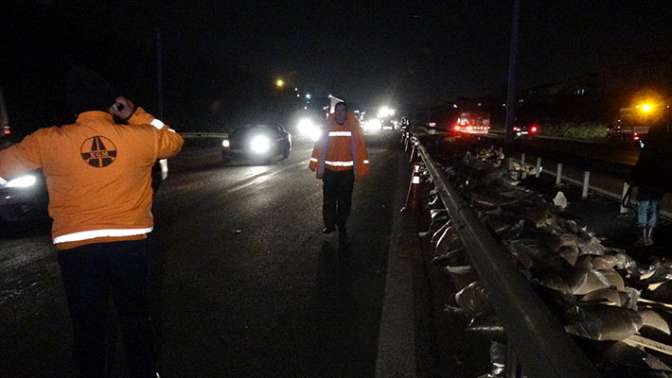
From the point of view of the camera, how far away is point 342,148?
7.63m

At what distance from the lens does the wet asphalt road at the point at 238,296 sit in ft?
13.1

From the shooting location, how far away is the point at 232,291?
17.9ft

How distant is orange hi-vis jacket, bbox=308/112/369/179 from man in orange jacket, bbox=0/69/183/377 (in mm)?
4424

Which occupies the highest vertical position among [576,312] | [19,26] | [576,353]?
[19,26]

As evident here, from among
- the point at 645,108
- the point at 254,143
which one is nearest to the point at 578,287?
the point at 254,143

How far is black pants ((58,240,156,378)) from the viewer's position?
3057 millimetres

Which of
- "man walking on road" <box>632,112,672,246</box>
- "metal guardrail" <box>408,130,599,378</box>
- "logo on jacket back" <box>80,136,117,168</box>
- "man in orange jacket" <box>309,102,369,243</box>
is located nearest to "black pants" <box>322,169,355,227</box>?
"man in orange jacket" <box>309,102,369,243</box>

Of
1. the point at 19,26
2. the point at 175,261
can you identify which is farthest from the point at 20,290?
the point at 19,26

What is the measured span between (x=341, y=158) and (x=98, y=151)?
4.83 metres

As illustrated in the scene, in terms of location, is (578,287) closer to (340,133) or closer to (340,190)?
(340,190)

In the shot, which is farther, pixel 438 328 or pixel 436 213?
pixel 436 213

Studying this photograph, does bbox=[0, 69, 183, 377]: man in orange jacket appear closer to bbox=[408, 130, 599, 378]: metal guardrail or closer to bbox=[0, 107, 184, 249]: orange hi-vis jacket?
bbox=[0, 107, 184, 249]: orange hi-vis jacket

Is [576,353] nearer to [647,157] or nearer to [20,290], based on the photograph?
[20,290]

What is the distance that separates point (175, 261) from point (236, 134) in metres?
14.5
